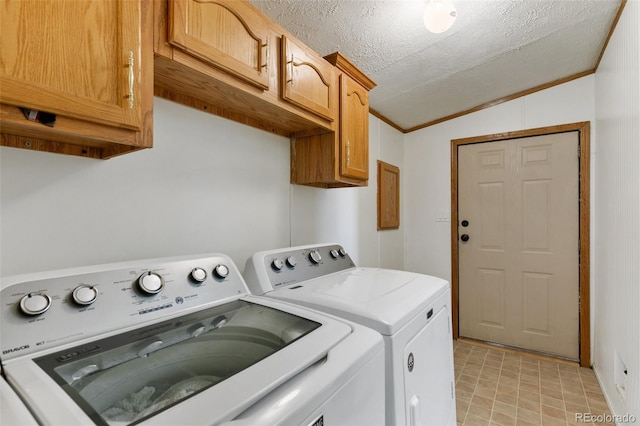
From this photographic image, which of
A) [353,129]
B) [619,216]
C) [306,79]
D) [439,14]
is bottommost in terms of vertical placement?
[619,216]

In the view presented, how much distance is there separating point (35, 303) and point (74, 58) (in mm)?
576

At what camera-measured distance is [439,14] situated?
1374 mm

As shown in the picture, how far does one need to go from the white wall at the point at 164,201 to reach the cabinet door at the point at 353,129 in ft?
1.17

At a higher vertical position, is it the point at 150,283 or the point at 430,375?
the point at 150,283

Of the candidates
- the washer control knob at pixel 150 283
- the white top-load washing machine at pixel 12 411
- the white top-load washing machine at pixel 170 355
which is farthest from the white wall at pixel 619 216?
the white top-load washing machine at pixel 12 411

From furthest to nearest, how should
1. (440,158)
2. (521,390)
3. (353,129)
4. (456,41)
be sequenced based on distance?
(440,158), (521,390), (456,41), (353,129)

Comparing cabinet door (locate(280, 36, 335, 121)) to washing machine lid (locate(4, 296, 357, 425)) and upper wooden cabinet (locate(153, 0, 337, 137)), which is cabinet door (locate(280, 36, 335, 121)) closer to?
upper wooden cabinet (locate(153, 0, 337, 137))

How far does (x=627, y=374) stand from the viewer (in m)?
1.61

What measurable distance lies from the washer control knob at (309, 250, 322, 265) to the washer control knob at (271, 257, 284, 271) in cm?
21

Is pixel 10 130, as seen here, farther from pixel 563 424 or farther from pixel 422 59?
pixel 563 424

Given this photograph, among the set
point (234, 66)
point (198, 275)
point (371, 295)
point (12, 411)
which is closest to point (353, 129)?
point (234, 66)

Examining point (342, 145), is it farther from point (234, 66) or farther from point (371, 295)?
point (371, 295)

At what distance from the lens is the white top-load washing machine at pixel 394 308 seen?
36.0 inches

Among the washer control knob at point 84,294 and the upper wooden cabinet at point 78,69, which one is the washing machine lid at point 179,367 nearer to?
the washer control knob at point 84,294
